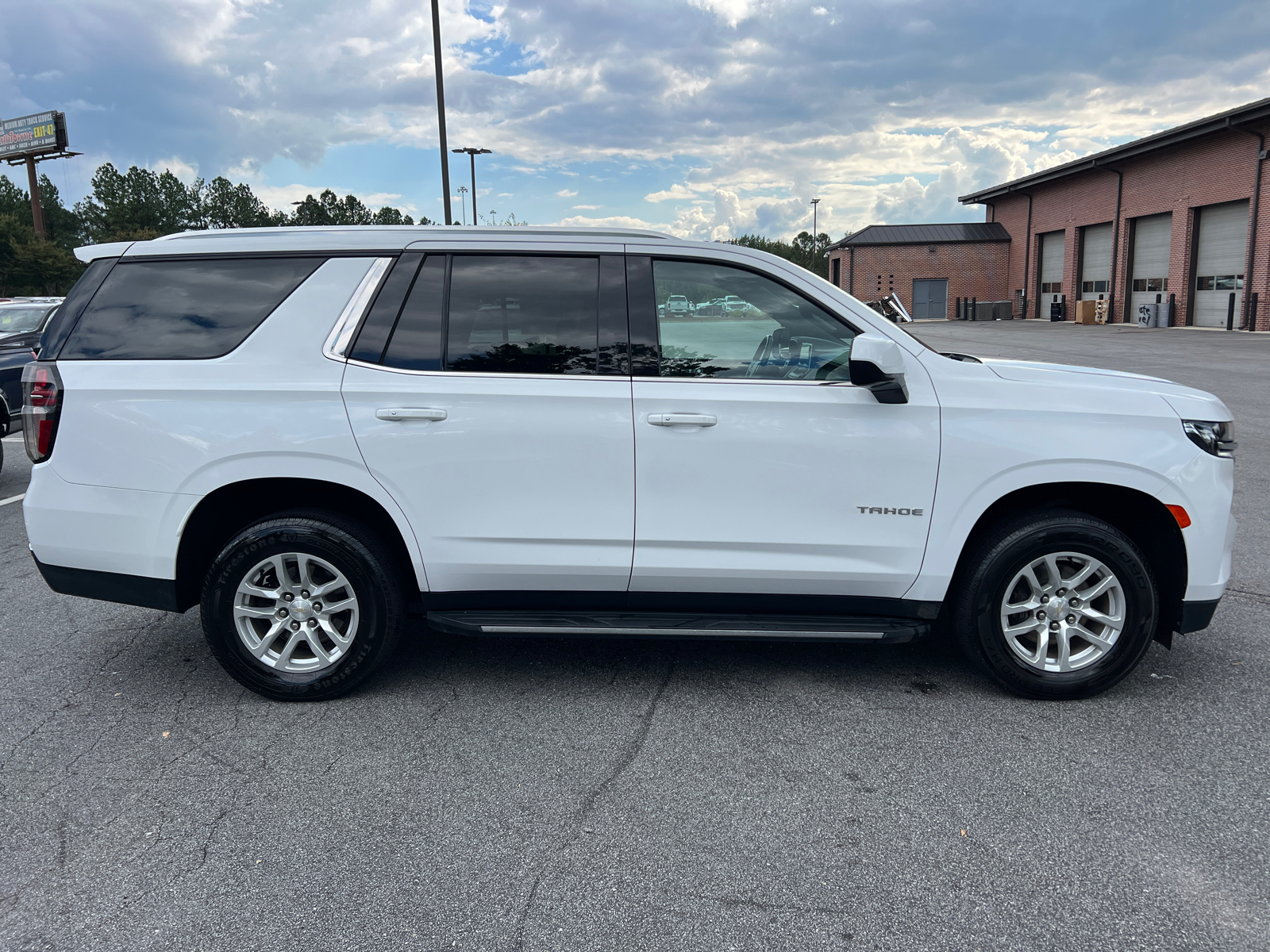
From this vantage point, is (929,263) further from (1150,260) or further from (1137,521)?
(1137,521)

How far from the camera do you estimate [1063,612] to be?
3787 mm

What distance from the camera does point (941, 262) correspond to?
51.0m

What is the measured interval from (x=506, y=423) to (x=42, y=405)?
1915mm

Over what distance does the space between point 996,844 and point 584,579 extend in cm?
177

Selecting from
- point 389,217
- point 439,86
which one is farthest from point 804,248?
point 439,86

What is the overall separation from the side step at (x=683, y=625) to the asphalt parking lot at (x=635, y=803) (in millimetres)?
330

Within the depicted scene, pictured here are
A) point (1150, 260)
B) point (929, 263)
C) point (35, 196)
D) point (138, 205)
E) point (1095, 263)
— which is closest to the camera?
point (1150, 260)

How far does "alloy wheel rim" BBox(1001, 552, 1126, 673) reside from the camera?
374cm

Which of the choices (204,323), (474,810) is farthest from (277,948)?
(204,323)

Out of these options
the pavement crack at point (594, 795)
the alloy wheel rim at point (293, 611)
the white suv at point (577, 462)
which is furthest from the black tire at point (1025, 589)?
the alloy wheel rim at point (293, 611)

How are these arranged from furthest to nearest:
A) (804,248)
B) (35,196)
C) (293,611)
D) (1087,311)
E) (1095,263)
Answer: (804,248), (35,196), (1095,263), (1087,311), (293,611)

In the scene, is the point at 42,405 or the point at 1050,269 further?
the point at 1050,269

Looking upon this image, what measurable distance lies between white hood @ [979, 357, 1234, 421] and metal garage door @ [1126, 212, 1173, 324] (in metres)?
34.3

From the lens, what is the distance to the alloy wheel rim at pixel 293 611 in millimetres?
3822
